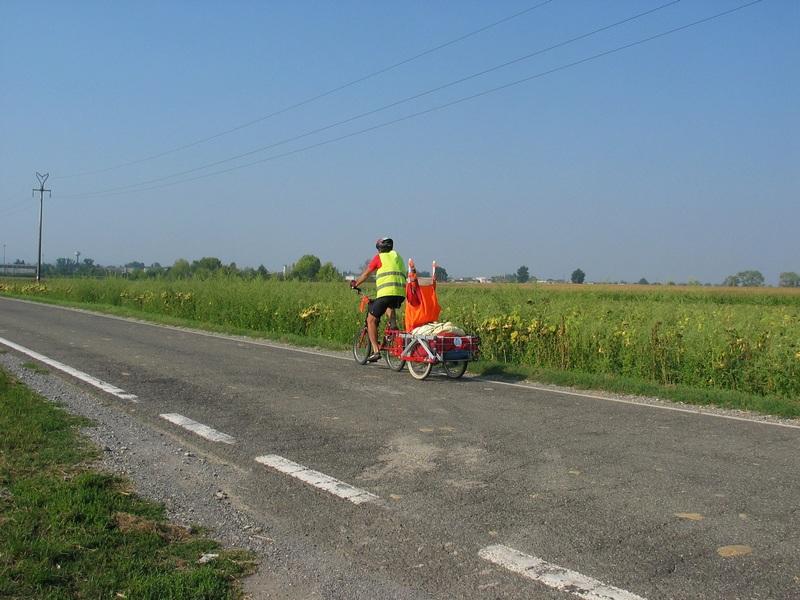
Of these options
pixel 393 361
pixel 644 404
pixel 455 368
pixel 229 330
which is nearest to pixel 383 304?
pixel 393 361

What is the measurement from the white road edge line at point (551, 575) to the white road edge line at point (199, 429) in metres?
3.60

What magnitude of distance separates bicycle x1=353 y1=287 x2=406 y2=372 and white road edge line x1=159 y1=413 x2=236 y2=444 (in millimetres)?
4756

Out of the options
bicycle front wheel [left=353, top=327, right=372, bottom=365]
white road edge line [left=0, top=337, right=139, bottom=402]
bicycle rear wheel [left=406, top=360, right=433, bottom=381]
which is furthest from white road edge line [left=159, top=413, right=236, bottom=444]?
bicycle front wheel [left=353, top=327, right=372, bottom=365]

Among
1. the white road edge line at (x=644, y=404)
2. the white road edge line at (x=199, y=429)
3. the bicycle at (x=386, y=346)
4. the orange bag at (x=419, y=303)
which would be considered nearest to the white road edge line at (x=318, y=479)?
the white road edge line at (x=199, y=429)

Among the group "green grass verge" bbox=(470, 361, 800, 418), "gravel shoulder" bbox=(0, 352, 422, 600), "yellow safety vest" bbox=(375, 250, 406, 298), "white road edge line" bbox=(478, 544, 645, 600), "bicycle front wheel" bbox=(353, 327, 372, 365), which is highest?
"yellow safety vest" bbox=(375, 250, 406, 298)

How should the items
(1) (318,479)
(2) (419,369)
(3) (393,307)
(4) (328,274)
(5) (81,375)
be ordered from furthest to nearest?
1. (4) (328,274)
2. (3) (393,307)
3. (2) (419,369)
4. (5) (81,375)
5. (1) (318,479)

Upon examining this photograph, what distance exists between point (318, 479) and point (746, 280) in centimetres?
4818

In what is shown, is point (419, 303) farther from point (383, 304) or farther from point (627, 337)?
point (627, 337)

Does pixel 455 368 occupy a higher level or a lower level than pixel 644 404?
higher

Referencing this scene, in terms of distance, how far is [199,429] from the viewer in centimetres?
801

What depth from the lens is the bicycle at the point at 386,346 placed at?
42.2 feet

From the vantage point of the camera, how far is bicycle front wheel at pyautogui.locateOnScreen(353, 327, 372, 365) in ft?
45.8

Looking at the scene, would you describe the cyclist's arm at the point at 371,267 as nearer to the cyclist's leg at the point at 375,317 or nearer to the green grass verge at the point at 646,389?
the cyclist's leg at the point at 375,317

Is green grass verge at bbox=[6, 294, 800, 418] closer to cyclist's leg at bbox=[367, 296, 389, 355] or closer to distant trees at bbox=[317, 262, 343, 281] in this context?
cyclist's leg at bbox=[367, 296, 389, 355]
